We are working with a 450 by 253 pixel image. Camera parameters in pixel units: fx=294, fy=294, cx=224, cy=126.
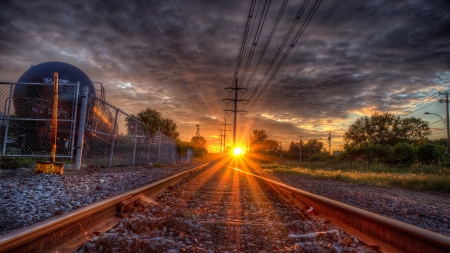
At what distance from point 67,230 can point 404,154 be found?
157 ft

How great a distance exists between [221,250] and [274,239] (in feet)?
2.23

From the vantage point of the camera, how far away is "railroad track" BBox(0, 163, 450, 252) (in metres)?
2.13

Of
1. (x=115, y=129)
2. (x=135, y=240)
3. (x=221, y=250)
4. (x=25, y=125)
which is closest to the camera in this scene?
(x=135, y=240)

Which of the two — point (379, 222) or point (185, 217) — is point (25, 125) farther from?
point (379, 222)

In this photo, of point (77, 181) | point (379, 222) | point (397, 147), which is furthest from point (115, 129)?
point (397, 147)

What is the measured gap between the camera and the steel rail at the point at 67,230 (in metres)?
1.80

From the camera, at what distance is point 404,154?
41.8 m

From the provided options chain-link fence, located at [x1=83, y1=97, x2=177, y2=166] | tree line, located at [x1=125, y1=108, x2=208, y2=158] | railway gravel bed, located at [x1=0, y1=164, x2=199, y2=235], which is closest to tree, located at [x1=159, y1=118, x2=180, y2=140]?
tree line, located at [x1=125, y1=108, x2=208, y2=158]

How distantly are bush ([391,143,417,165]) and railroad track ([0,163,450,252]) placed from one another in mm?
43563

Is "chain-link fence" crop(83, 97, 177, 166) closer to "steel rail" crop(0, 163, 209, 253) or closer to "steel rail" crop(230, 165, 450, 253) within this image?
"steel rail" crop(0, 163, 209, 253)

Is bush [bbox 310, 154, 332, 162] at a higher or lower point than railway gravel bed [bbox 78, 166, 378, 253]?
higher

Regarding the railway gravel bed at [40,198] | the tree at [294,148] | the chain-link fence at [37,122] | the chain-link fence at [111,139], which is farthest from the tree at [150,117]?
the tree at [294,148]

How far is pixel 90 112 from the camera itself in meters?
11.0

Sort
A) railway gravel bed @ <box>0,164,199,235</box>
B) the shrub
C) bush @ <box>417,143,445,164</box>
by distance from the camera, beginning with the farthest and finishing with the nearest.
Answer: the shrub < bush @ <box>417,143,445,164</box> < railway gravel bed @ <box>0,164,199,235</box>
